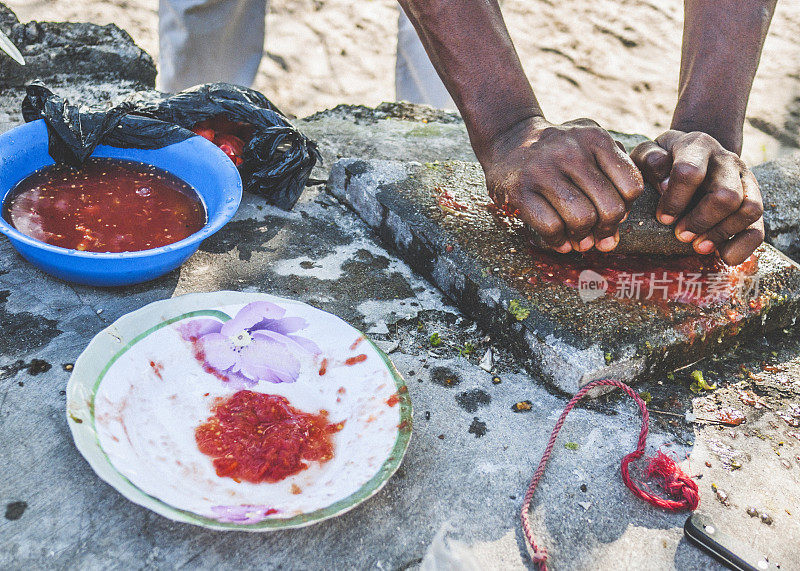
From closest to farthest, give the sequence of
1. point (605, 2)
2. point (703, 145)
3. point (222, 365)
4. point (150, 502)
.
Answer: point (150, 502)
point (222, 365)
point (703, 145)
point (605, 2)

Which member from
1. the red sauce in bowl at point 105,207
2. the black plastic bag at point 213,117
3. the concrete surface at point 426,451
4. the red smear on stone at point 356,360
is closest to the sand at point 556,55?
the black plastic bag at point 213,117

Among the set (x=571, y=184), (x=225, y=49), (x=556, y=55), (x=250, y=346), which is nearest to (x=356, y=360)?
(x=250, y=346)

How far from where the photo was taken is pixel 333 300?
2.17m

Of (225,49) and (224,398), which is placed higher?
(224,398)

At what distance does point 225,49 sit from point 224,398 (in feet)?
10.6

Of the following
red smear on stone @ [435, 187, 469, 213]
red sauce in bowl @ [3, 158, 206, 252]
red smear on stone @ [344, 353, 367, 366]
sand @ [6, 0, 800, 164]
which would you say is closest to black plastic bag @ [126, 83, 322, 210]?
red sauce in bowl @ [3, 158, 206, 252]

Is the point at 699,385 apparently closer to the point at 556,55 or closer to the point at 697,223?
the point at 697,223

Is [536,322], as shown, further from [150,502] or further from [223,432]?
[150,502]

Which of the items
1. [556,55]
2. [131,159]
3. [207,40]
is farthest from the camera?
[556,55]

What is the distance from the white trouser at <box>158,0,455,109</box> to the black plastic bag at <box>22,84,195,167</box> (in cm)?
185

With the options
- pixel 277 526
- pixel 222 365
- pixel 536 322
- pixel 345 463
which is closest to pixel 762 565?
pixel 536 322

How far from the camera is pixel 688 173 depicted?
6.39 ft

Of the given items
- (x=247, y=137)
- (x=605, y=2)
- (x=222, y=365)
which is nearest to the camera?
(x=222, y=365)

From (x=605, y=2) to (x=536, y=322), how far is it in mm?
5709
